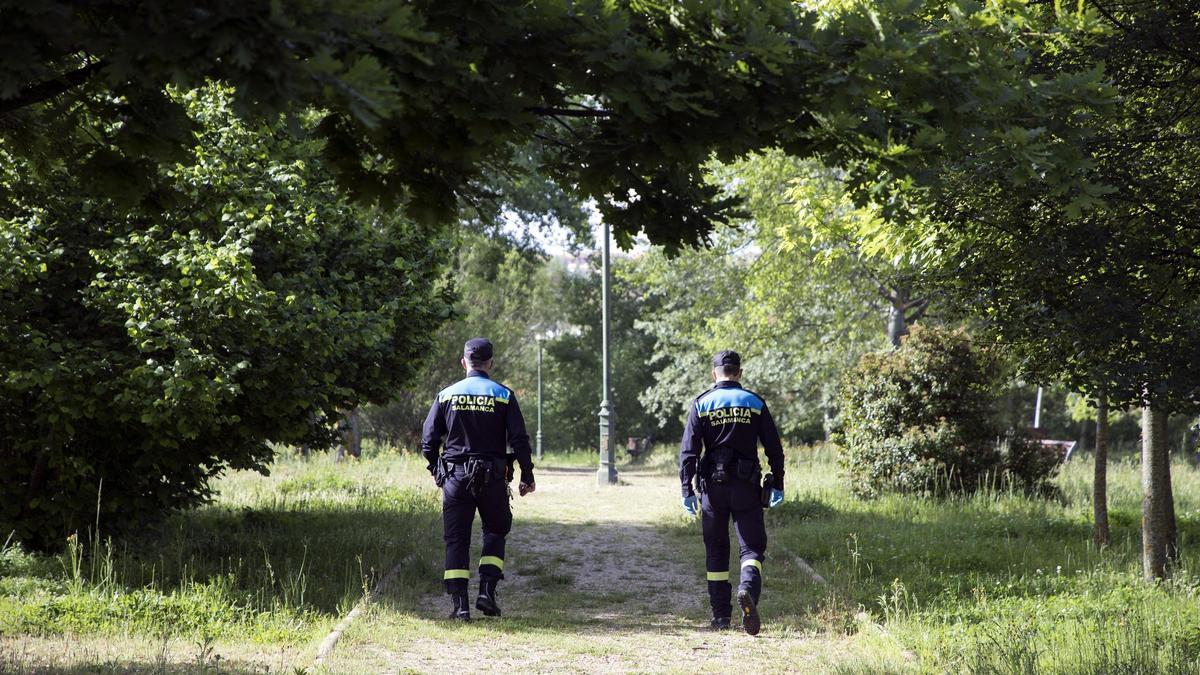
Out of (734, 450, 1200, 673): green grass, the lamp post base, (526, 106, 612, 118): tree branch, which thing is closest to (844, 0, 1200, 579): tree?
(734, 450, 1200, 673): green grass

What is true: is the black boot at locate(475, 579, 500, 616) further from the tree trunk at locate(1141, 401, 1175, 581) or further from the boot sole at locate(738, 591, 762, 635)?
the tree trunk at locate(1141, 401, 1175, 581)

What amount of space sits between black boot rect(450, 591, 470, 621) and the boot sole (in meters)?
2.00

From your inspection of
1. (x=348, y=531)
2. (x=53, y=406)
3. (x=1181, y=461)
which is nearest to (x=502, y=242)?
(x=1181, y=461)

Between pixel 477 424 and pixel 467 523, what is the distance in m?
0.74

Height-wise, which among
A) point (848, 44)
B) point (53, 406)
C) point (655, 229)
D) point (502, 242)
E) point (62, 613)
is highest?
point (502, 242)

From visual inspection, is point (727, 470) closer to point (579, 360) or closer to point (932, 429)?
point (932, 429)

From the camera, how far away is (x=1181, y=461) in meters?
24.9

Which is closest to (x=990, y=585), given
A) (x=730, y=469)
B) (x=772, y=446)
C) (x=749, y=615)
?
(x=772, y=446)

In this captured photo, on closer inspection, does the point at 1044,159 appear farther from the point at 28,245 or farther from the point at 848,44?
the point at 28,245

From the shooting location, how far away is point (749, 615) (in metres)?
7.29

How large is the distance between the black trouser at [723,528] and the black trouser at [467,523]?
1.48 metres

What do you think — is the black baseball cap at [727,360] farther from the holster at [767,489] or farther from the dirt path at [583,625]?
the dirt path at [583,625]

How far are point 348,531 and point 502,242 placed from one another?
73.9 ft

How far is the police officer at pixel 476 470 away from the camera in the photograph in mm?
7992
